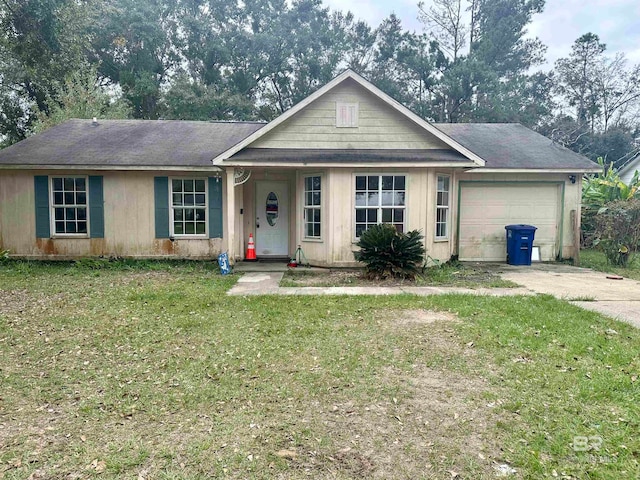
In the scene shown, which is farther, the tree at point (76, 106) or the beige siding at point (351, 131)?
the tree at point (76, 106)

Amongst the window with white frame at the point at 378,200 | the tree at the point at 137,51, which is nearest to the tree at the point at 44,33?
the window with white frame at the point at 378,200

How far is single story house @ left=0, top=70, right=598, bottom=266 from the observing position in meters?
10.2

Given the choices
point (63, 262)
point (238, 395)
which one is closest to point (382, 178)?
point (238, 395)

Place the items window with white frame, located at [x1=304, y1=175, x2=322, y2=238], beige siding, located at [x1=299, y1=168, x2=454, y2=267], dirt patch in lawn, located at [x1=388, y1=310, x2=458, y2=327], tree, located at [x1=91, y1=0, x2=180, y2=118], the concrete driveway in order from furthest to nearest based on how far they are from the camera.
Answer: tree, located at [x1=91, y1=0, x2=180, y2=118] → window with white frame, located at [x1=304, y1=175, x2=322, y2=238] → beige siding, located at [x1=299, y1=168, x2=454, y2=267] → the concrete driveway → dirt patch in lawn, located at [x1=388, y1=310, x2=458, y2=327]

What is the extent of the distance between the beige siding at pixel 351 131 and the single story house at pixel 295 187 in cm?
2

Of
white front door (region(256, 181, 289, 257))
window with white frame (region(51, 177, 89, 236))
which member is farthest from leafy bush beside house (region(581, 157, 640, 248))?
window with white frame (region(51, 177, 89, 236))

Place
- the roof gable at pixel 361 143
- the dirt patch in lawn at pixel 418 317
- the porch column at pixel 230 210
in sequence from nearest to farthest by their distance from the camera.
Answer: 1. the dirt patch in lawn at pixel 418 317
2. the porch column at pixel 230 210
3. the roof gable at pixel 361 143

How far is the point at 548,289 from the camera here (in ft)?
26.9

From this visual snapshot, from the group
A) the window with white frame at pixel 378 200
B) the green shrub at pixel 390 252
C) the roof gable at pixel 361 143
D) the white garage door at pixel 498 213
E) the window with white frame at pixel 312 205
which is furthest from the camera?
the white garage door at pixel 498 213

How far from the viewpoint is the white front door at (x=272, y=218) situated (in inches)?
468

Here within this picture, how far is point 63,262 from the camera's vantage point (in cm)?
1116

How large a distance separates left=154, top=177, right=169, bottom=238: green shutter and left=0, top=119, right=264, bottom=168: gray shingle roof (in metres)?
0.52

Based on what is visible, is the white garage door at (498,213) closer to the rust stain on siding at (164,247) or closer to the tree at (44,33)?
the rust stain on siding at (164,247)

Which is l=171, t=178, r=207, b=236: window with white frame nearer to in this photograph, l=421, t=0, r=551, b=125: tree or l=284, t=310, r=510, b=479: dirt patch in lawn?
l=284, t=310, r=510, b=479: dirt patch in lawn
